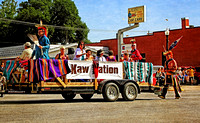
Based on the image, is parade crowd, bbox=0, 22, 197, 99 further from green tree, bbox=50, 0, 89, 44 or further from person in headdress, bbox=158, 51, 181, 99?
green tree, bbox=50, 0, 89, 44

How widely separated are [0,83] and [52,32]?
139 ft

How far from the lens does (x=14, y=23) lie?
58125 millimetres

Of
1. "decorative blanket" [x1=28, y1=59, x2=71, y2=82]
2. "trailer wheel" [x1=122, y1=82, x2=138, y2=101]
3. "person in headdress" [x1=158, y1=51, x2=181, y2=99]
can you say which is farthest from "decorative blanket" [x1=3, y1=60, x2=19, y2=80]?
"person in headdress" [x1=158, y1=51, x2=181, y2=99]

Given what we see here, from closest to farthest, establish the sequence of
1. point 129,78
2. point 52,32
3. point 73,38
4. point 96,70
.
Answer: point 96,70 → point 129,78 → point 52,32 → point 73,38

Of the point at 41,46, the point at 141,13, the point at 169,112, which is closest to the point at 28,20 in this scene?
the point at 141,13

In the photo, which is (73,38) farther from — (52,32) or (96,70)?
(96,70)

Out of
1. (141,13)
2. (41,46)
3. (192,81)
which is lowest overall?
(192,81)

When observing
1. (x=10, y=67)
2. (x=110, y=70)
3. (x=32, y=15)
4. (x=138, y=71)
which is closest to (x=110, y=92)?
(x=110, y=70)

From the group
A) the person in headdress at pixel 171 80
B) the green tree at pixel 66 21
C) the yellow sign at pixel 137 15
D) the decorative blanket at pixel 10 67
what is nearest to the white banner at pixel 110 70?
the person in headdress at pixel 171 80

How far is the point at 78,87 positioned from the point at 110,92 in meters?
1.35

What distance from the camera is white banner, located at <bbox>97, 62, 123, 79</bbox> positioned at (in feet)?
41.5

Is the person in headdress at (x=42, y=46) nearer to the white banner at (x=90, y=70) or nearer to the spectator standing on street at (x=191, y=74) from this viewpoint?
the white banner at (x=90, y=70)

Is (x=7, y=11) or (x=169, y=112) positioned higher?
(x=7, y=11)

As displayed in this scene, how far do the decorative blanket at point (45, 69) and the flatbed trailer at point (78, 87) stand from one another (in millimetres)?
190
